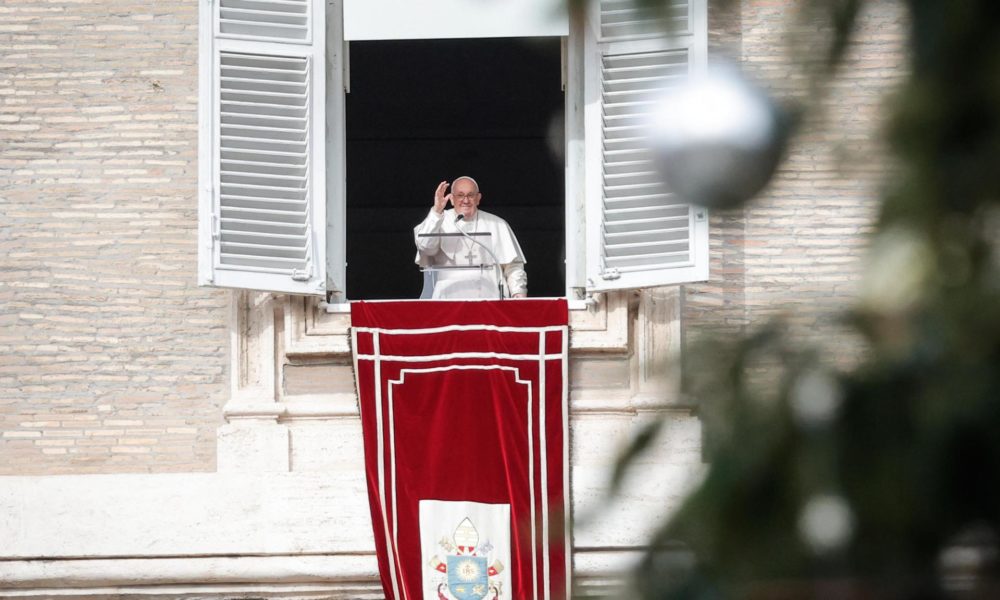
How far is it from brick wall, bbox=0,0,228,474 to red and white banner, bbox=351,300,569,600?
0.66 meters

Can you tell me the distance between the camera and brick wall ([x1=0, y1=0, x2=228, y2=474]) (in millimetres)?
7051

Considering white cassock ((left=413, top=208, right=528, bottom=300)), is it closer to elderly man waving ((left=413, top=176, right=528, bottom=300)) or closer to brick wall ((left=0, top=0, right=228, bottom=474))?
elderly man waving ((left=413, top=176, right=528, bottom=300))

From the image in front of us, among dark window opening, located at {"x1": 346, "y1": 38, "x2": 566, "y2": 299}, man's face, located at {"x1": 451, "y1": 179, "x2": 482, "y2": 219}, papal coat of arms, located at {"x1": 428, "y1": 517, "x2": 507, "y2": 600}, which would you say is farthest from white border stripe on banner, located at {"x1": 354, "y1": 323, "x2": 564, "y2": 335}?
dark window opening, located at {"x1": 346, "y1": 38, "x2": 566, "y2": 299}

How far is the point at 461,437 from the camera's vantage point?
268 inches

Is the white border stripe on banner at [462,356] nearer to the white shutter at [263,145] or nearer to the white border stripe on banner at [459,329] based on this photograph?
the white border stripe on banner at [459,329]

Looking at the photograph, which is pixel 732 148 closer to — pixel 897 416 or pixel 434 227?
pixel 897 416

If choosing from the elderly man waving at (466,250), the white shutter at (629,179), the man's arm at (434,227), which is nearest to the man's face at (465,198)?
the elderly man waving at (466,250)

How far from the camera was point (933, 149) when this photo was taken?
119 centimetres

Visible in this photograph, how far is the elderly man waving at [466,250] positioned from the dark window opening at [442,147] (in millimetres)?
4842

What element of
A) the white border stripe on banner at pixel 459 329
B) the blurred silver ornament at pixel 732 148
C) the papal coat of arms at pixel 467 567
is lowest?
the papal coat of arms at pixel 467 567

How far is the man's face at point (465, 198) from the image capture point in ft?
25.9

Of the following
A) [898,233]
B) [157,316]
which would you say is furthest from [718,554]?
[157,316]

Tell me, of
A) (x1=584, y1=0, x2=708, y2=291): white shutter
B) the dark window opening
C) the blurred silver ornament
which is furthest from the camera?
the dark window opening

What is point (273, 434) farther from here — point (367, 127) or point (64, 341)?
point (367, 127)
